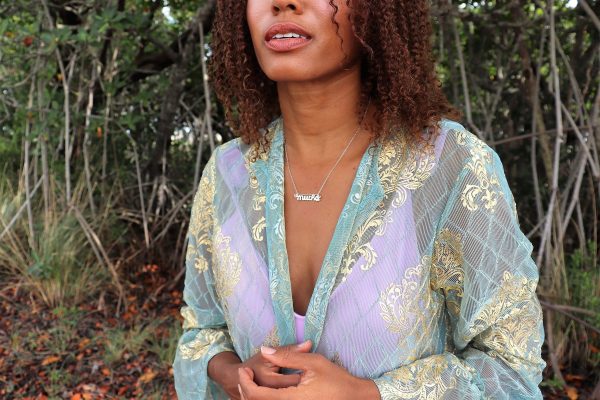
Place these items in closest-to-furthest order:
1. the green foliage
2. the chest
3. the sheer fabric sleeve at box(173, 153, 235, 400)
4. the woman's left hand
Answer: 1. the woman's left hand
2. the chest
3. the sheer fabric sleeve at box(173, 153, 235, 400)
4. the green foliage

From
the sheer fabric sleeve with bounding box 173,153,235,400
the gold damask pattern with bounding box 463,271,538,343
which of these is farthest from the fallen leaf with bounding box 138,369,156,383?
the gold damask pattern with bounding box 463,271,538,343

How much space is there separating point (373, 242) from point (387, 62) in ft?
0.96

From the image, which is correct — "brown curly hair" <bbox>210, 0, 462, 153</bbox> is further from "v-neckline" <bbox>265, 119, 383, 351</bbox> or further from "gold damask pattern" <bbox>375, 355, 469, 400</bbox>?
"gold damask pattern" <bbox>375, 355, 469, 400</bbox>

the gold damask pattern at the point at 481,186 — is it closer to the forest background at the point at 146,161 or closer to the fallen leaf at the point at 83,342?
the forest background at the point at 146,161

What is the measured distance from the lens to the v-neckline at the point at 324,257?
40.1 inches

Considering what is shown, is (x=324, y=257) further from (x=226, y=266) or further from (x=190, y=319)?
(x=190, y=319)

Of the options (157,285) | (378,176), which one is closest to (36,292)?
(157,285)

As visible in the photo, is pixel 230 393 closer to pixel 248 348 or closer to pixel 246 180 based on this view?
pixel 248 348

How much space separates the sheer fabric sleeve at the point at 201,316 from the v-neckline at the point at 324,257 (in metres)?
0.19

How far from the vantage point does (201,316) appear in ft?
4.27

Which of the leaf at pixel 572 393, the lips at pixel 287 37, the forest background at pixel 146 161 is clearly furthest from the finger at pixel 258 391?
the leaf at pixel 572 393

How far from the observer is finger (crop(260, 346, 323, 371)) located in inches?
38.0

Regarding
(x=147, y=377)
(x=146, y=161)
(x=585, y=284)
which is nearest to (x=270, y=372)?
(x=147, y=377)

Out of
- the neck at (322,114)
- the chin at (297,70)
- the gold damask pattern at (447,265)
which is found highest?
the chin at (297,70)
